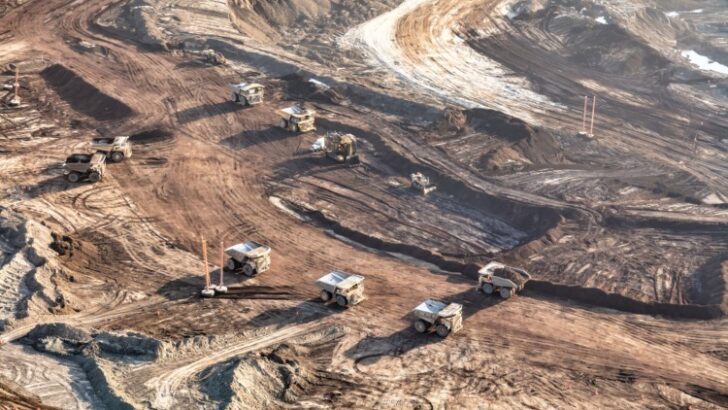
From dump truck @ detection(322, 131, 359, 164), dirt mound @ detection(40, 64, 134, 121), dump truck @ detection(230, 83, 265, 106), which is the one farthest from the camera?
dump truck @ detection(230, 83, 265, 106)

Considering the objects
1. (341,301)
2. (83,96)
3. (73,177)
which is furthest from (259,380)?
(83,96)

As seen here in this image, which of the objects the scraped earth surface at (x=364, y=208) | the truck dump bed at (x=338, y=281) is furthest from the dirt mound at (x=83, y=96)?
the truck dump bed at (x=338, y=281)

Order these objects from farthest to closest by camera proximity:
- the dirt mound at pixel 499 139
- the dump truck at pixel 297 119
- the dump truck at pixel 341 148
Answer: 1. the dump truck at pixel 297 119
2. the dirt mound at pixel 499 139
3. the dump truck at pixel 341 148

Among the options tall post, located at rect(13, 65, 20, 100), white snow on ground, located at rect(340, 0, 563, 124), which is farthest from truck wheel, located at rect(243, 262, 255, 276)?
tall post, located at rect(13, 65, 20, 100)

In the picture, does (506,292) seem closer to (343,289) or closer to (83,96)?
(343,289)

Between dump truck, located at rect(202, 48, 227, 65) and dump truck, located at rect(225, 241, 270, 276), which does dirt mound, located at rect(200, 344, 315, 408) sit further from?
dump truck, located at rect(202, 48, 227, 65)

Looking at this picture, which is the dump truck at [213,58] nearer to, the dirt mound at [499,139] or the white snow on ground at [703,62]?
the dirt mound at [499,139]

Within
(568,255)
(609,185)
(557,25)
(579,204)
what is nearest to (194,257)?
(568,255)
